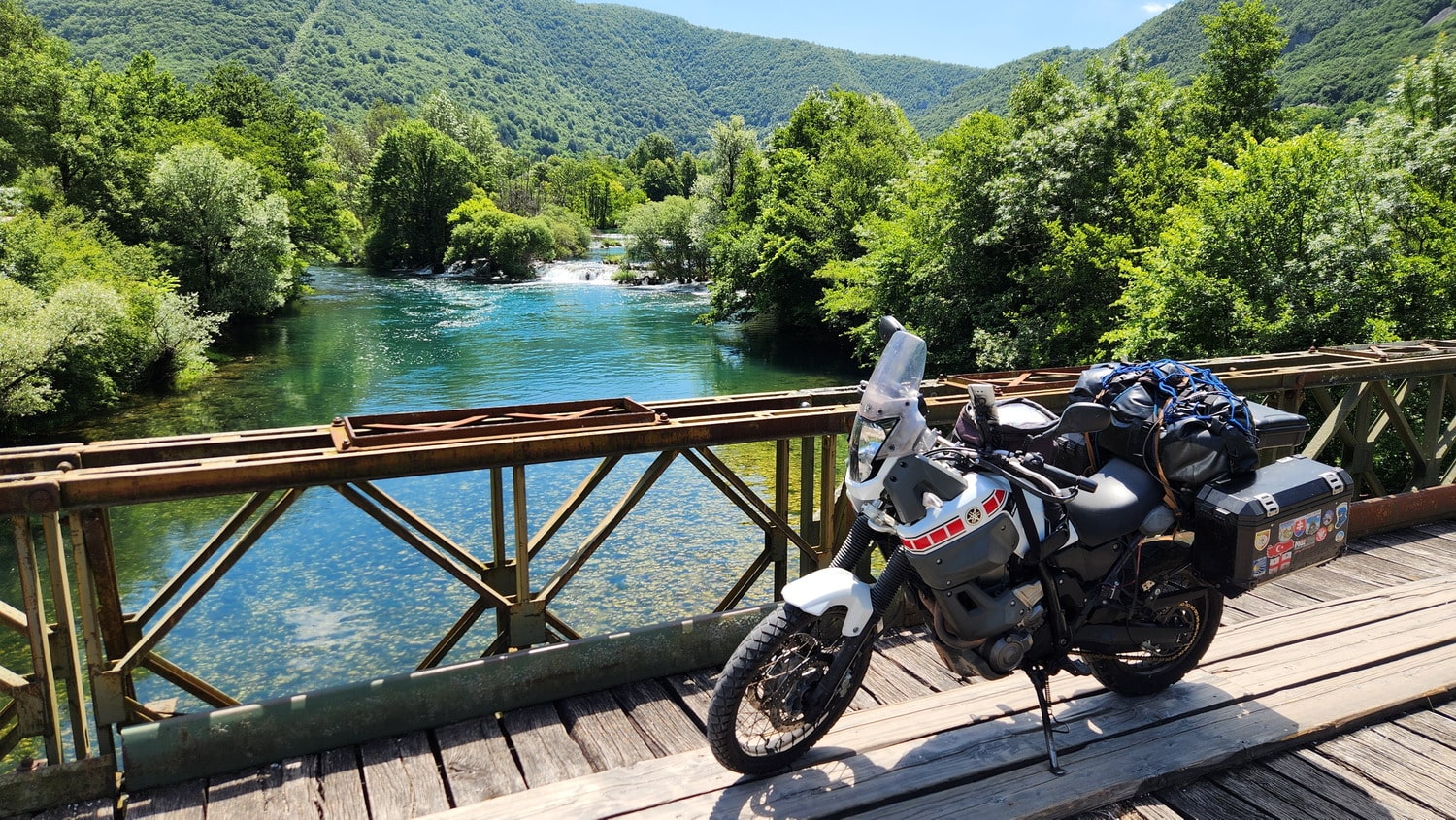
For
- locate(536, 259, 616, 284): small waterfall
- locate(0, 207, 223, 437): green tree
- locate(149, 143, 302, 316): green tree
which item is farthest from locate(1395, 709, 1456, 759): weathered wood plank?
locate(536, 259, 616, 284): small waterfall

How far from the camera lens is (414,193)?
60.7 meters

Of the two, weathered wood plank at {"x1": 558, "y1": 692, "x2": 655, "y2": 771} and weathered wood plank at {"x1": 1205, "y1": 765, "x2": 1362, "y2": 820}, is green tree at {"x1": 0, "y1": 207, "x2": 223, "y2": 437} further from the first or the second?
weathered wood plank at {"x1": 1205, "y1": 765, "x2": 1362, "y2": 820}

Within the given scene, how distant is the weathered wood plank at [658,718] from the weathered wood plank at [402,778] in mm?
743

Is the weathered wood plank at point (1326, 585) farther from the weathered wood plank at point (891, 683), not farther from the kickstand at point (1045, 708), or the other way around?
the kickstand at point (1045, 708)

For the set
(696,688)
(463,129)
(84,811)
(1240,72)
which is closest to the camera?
(84,811)

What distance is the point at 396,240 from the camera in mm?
58719

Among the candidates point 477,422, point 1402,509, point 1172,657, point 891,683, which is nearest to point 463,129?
point 477,422

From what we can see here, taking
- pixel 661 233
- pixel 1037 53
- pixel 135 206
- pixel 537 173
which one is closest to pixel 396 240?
pixel 661 233

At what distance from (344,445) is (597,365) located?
21096 millimetres

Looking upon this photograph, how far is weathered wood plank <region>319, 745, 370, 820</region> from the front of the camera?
2.89m

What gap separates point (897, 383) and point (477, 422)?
196 cm

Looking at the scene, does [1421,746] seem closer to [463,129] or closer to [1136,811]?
[1136,811]

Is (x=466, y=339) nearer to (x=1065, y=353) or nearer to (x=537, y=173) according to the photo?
(x=1065, y=353)

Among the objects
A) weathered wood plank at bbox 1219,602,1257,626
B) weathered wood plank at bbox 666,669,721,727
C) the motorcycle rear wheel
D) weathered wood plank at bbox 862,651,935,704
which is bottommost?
weathered wood plank at bbox 1219,602,1257,626
